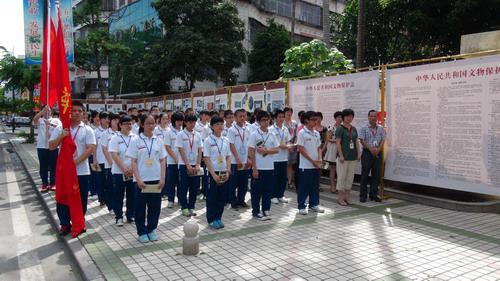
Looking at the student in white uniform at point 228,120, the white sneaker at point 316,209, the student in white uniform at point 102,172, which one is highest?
the student in white uniform at point 228,120

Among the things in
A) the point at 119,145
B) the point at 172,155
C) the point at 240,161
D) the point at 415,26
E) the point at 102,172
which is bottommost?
the point at 102,172

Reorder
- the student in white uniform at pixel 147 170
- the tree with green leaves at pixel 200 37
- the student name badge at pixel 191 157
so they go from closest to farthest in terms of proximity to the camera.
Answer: the student in white uniform at pixel 147 170 → the student name badge at pixel 191 157 → the tree with green leaves at pixel 200 37

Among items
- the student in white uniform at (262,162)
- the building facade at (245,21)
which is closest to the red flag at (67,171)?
the student in white uniform at (262,162)

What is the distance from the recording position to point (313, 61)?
15.3m

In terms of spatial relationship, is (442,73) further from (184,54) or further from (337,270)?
(184,54)

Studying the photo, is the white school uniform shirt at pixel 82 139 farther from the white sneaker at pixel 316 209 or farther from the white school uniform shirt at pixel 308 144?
the white sneaker at pixel 316 209

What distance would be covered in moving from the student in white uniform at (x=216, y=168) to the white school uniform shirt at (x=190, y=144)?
844mm

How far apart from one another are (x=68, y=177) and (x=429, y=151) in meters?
5.91

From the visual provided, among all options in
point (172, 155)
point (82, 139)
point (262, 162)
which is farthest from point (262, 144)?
point (82, 139)

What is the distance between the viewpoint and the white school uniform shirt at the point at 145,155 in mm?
5410

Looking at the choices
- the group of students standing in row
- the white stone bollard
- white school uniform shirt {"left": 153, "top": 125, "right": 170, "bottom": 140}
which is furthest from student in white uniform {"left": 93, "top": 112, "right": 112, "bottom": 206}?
the white stone bollard

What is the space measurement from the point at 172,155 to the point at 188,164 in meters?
0.76

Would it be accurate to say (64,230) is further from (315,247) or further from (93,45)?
(93,45)

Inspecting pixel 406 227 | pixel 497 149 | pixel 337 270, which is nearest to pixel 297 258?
pixel 337 270
